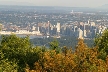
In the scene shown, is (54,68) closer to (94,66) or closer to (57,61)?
(57,61)

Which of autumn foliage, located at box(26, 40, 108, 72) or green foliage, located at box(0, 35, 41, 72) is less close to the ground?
autumn foliage, located at box(26, 40, 108, 72)

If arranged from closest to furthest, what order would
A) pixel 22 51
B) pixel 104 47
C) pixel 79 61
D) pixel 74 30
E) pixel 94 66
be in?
1. pixel 94 66
2. pixel 79 61
3. pixel 22 51
4. pixel 104 47
5. pixel 74 30

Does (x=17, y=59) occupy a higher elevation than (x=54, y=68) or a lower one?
lower

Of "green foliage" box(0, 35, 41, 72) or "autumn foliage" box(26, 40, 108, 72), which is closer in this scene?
"autumn foliage" box(26, 40, 108, 72)

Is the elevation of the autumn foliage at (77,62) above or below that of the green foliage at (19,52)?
above

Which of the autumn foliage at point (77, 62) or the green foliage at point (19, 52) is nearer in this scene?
the autumn foliage at point (77, 62)

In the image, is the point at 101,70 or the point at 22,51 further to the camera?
the point at 22,51

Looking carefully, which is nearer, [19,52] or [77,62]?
[77,62]

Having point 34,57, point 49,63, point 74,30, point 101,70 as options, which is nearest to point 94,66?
point 101,70

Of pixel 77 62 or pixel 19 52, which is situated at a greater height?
pixel 77 62

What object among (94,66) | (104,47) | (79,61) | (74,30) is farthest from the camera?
(74,30)

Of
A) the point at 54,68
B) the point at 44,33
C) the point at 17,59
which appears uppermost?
the point at 54,68
